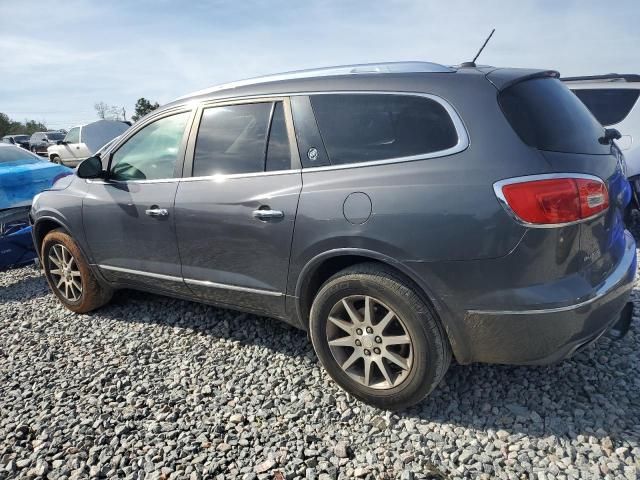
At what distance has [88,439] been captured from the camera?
262 centimetres

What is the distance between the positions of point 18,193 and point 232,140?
5036 millimetres

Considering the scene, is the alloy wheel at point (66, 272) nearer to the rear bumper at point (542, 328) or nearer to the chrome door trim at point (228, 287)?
the chrome door trim at point (228, 287)

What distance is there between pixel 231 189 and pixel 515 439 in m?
2.08

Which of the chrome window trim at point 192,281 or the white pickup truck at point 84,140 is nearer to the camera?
the chrome window trim at point 192,281

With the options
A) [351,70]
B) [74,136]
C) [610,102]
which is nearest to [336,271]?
[351,70]

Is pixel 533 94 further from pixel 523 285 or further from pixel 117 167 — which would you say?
pixel 117 167

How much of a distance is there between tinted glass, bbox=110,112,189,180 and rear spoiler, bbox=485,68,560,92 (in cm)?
206

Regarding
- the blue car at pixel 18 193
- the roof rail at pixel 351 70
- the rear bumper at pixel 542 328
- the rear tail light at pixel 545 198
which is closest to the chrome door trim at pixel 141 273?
the roof rail at pixel 351 70

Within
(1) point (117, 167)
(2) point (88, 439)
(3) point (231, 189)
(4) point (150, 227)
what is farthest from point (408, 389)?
(1) point (117, 167)

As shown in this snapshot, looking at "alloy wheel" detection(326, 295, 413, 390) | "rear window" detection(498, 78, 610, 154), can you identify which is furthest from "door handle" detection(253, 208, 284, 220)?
"rear window" detection(498, 78, 610, 154)

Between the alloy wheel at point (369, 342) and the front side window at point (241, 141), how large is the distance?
0.93 metres

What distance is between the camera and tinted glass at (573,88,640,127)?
5594mm

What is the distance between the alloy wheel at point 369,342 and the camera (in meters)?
2.51

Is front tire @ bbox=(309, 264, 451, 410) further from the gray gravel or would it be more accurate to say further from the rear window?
the rear window
